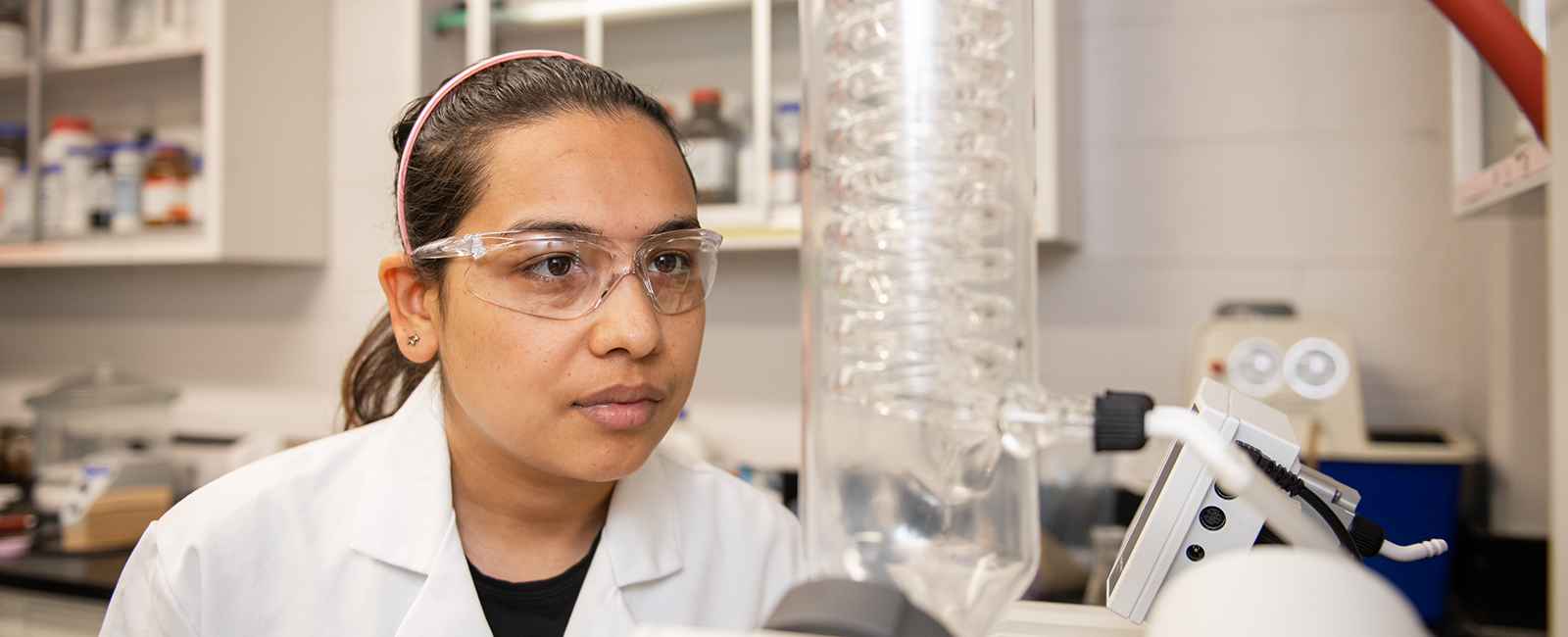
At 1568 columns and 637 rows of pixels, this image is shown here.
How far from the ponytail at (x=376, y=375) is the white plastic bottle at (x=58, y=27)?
1.83 meters

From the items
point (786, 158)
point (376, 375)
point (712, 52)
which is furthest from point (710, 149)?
point (376, 375)

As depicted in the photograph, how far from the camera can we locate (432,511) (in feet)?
3.10

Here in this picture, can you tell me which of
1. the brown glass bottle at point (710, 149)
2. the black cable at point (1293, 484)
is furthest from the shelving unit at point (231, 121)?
the black cable at point (1293, 484)

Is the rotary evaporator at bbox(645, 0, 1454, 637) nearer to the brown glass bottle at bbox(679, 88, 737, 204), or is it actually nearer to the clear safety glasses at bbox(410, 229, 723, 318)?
the clear safety glasses at bbox(410, 229, 723, 318)

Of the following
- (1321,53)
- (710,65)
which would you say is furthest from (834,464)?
(1321,53)

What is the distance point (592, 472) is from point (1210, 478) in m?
0.53

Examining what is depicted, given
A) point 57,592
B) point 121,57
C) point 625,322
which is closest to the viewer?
point 625,322

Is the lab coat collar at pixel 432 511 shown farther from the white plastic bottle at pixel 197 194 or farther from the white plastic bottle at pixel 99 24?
the white plastic bottle at pixel 99 24

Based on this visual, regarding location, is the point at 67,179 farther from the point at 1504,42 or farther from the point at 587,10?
the point at 1504,42

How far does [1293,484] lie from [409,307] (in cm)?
84

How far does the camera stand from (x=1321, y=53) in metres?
1.73

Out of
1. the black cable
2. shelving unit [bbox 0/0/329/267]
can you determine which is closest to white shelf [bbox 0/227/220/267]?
shelving unit [bbox 0/0/329/267]

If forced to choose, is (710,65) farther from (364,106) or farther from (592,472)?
(592,472)

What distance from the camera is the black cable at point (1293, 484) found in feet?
1.82
